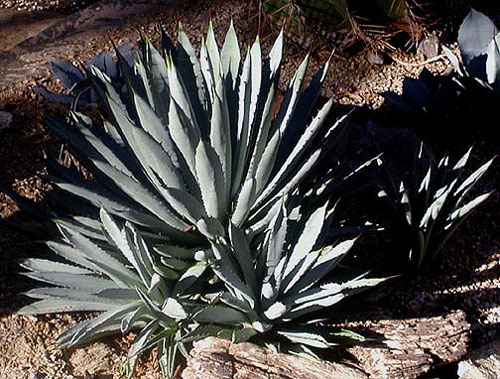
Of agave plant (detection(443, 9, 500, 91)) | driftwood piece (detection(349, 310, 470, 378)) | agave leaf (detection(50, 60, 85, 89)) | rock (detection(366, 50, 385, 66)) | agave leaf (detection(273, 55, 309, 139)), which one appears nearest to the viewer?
driftwood piece (detection(349, 310, 470, 378))

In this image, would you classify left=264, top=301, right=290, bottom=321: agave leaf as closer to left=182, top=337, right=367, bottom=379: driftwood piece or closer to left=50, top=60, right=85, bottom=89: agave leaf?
→ left=182, top=337, right=367, bottom=379: driftwood piece

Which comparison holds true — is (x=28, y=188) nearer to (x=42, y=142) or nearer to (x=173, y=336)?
(x=42, y=142)

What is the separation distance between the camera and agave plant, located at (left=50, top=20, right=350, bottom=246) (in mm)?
2643

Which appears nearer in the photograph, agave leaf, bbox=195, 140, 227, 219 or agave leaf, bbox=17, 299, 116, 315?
agave leaf, bbox=195, 140, 227, 219

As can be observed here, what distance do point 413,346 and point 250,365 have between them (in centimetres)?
60

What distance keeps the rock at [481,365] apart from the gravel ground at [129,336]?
0.08 m

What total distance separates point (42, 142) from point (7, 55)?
3.49 ft

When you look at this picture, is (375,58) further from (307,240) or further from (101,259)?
(101,259)

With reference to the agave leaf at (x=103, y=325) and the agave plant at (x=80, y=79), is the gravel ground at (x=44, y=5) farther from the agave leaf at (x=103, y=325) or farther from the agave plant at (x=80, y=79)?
the agave leaf at (x=103, y=325)

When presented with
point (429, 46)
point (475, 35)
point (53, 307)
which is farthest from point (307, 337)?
point (429, 46)

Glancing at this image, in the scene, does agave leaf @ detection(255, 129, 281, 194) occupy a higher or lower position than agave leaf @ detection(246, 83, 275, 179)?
lower

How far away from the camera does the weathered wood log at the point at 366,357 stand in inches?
106

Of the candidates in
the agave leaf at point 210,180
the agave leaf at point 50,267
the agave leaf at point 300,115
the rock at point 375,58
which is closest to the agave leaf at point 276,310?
the agave leaf at point 210,180

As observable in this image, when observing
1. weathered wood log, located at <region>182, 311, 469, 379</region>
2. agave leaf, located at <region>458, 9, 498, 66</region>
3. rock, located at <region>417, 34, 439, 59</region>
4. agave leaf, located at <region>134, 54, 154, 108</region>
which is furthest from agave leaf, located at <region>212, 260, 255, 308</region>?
rock, located at <region>417, 34, 439, 59</region>
